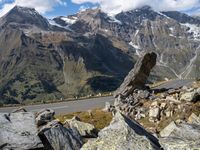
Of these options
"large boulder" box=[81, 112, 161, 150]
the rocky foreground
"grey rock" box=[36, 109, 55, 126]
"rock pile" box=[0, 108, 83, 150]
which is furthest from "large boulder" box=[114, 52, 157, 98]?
"large boulder" box=[81, 112, 161, 150]

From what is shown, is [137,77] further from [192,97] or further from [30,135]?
[30,135]

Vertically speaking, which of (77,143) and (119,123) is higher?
(119,123)

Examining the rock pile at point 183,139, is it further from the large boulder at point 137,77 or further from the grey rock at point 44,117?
the large boulder at point 137,77

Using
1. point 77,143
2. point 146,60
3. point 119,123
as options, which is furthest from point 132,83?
point 119,123

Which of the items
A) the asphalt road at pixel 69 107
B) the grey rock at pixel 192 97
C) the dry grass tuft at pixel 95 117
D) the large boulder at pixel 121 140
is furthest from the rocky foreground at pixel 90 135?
the asphalt road at pixel 69 107

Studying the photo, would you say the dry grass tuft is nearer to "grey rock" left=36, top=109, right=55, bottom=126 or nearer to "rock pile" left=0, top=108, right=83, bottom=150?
"grey rock" left=36, top=109, right=55, bottom=126

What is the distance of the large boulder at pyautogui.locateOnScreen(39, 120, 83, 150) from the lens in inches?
669

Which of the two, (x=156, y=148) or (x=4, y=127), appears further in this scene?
(x=4, y=127)

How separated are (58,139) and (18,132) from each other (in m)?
1.92

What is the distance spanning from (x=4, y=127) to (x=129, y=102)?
27.1m

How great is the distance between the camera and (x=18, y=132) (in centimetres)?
1620

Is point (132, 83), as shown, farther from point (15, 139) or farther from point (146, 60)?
point (15, 139)

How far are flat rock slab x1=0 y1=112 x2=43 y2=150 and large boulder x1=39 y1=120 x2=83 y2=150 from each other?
0.74 metres

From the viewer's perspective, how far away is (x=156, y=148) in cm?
1251
